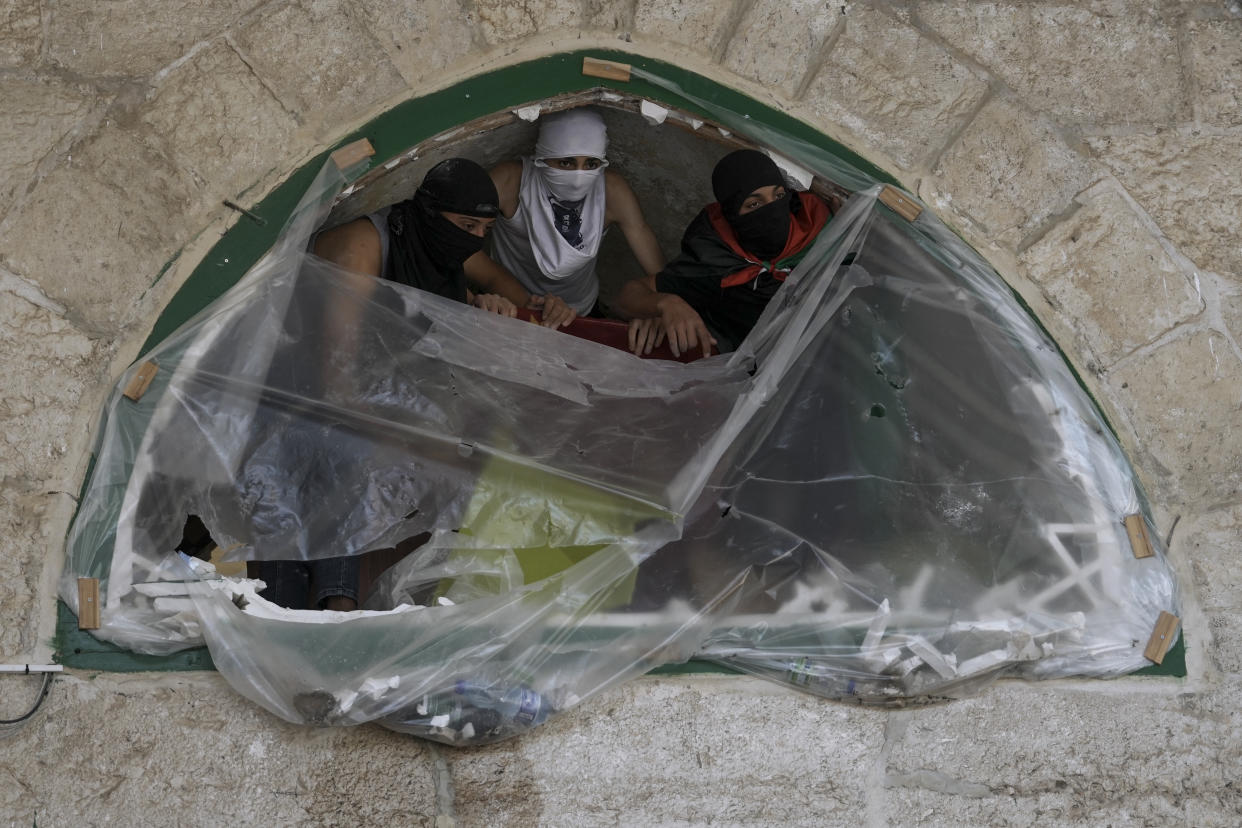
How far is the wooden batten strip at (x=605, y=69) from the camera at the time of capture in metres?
2.51

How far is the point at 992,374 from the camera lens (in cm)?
266

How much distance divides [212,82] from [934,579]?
179cm

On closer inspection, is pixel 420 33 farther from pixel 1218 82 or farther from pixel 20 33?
pixel 1218 82

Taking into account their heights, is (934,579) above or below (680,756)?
above

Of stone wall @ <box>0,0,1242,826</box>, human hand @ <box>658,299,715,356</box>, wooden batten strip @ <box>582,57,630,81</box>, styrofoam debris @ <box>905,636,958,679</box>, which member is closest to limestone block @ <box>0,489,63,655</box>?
stone wall @ <box>0,0,1242,826</box>

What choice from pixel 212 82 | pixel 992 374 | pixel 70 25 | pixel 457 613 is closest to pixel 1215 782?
pixel 992 374

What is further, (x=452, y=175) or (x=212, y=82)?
(x=452, y=175)

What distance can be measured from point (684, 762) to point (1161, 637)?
104 centimetres

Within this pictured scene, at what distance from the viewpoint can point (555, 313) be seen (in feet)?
9.89

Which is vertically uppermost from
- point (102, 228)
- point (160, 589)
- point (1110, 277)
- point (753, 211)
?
point (1110, 277)

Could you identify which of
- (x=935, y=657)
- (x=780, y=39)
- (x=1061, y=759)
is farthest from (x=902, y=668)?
(x=780, y=39)

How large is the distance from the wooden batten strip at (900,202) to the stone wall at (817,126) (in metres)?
0.04

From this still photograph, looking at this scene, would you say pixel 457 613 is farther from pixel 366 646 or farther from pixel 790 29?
pixel 790 29

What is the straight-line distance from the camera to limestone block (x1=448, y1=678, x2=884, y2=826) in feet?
7.69
